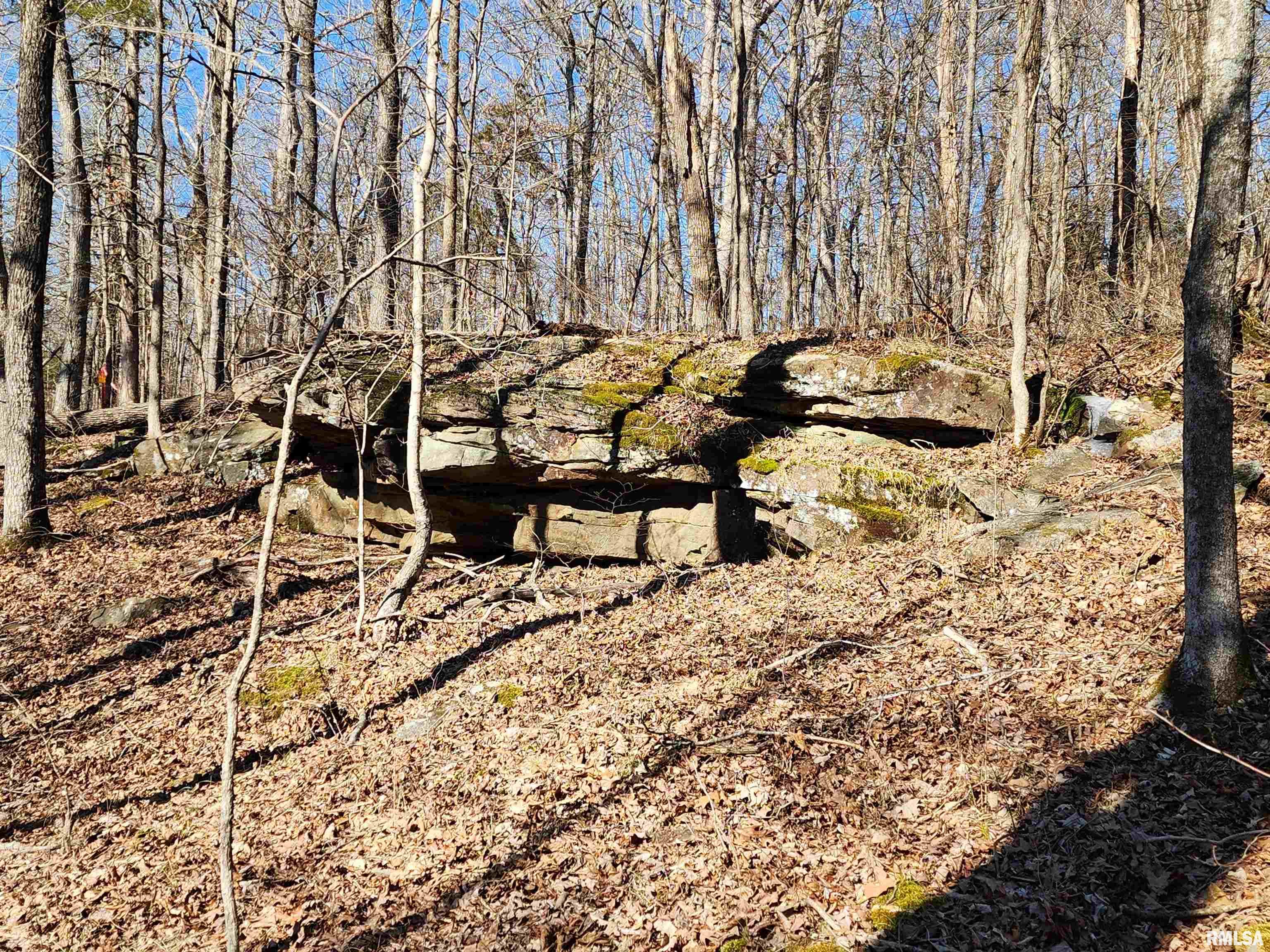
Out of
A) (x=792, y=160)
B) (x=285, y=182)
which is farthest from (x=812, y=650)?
(x=792, y=160)

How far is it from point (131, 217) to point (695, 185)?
9118 mm

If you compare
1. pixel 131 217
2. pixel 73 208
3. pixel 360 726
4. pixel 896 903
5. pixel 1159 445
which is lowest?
pixel 360 726

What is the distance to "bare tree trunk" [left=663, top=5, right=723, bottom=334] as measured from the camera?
40.8 feet

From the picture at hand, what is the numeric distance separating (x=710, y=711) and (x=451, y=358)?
6342 millimetres

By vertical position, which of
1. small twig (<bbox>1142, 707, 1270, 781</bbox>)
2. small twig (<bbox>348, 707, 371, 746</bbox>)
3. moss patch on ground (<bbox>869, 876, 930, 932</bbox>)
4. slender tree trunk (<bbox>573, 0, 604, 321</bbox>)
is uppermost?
slender tree trunk (<bbox>573, 0, 604, 321</bbox>)

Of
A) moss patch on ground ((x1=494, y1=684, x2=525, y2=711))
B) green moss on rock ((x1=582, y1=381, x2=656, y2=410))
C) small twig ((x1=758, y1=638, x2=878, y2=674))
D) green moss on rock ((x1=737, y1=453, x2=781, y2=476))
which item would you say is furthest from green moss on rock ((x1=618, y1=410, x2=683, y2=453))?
moss patch on ground ((x1=494, y1=684, x2=525, y2=711))

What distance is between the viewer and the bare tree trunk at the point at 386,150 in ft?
41.5

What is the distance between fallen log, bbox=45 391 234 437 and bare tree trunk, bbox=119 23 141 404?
1.85 metres

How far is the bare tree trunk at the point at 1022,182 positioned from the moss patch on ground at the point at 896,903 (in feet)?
21.8

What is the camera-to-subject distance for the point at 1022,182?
913 centimetres

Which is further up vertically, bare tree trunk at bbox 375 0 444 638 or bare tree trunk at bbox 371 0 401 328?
bare tree trunk at bbox 371 0 401 328

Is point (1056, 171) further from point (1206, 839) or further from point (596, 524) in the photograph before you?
point (1206, 839)

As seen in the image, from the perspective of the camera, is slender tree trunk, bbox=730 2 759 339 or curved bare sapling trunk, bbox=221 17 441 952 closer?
curved bare sapling trunk, bbox=221 17 441 952

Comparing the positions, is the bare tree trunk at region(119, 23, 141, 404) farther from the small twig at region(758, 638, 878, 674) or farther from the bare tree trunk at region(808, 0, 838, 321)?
the bare tree trunk at region(808, 0, 838, 321)
